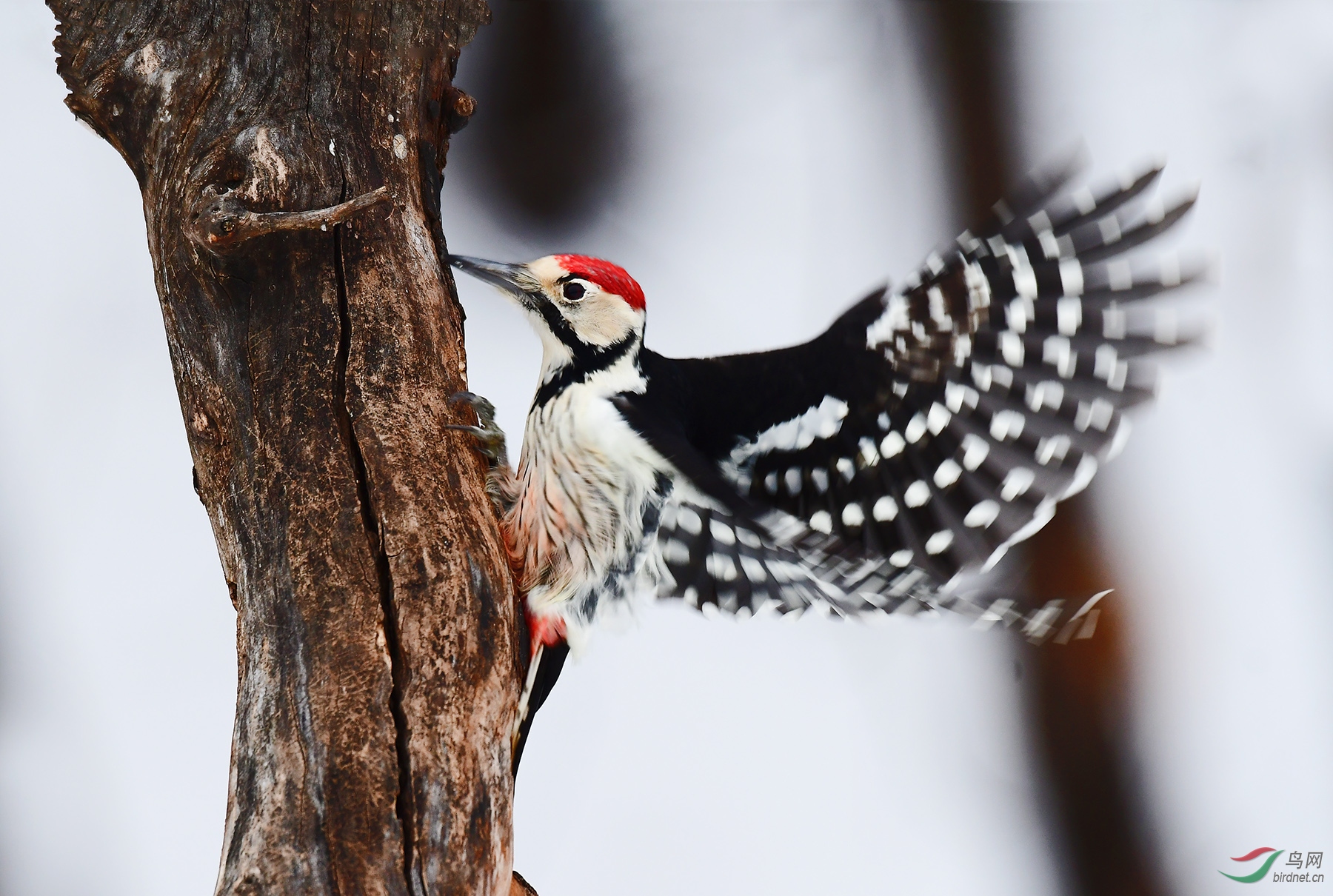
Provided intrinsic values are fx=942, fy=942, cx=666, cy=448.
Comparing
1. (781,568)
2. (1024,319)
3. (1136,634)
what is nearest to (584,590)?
(781,568)

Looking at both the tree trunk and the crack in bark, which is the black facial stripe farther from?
the crack in bark

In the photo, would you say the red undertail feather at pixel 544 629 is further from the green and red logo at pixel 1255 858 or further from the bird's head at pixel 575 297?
the green and red logo at pixel 1255 858

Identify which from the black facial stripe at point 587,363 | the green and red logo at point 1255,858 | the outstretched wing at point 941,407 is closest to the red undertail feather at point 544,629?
the outstretched wing at point 941,407

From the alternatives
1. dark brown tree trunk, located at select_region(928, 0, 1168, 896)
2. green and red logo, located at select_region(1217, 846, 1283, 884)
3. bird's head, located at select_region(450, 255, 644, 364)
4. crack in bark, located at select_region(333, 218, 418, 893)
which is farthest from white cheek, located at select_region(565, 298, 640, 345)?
green and red logo, located at select_region(1217, 846, 1283, 884)

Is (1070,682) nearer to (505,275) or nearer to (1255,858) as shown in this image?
(1255,858)

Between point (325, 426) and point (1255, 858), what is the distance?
1975 mm

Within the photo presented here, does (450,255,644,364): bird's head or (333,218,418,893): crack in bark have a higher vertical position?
(450,255,644,364): bird's head

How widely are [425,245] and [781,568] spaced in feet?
2.21

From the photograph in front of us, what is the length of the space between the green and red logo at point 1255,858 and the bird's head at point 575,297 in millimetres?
1608

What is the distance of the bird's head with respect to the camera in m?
Answer: 1.34

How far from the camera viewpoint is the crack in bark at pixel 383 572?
1.00 metres

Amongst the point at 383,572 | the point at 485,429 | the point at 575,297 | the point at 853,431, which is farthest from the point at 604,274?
the point at 383,572

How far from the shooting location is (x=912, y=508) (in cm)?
127

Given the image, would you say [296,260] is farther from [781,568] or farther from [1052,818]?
[1052,818]
